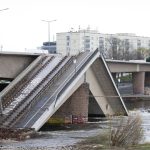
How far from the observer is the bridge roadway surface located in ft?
161

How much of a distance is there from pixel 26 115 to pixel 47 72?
928 centimetres

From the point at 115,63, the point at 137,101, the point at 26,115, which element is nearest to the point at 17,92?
the point at 26,115

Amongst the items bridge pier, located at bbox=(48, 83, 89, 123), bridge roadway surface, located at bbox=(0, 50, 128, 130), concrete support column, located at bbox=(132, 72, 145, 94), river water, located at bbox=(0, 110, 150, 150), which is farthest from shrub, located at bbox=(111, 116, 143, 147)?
concrete support column, located at bbox=(132, 72, 145, 94)

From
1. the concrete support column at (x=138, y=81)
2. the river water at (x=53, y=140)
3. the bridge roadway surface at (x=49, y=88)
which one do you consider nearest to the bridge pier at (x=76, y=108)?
the bridge roadway surface at (x=49, y=88)

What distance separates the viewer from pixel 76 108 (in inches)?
2253

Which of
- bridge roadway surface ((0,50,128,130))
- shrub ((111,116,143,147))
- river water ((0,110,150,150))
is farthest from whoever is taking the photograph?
bridge roadway surface ((0,50,128,130))

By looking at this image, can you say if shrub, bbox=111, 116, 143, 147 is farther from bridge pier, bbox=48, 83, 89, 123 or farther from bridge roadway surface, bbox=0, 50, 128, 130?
bridge pier, bbox=48, 83, 89, 123

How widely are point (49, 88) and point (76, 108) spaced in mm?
5213

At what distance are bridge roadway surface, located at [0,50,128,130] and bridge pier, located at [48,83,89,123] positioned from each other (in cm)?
95

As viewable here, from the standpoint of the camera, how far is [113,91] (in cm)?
6297

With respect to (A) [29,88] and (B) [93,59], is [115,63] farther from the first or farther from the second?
(A) [29,88]

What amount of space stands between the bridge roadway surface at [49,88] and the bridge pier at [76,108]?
95 cm

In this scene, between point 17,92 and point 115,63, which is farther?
point 115,63

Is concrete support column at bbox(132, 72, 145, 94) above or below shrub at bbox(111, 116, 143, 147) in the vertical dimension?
below
